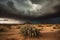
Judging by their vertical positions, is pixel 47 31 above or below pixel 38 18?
below

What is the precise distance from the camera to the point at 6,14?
144 cm

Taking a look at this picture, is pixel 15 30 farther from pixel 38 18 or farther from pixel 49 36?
pixel 49 36

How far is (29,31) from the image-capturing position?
1428mm

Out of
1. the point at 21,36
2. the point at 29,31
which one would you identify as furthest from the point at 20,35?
the point at 29,31

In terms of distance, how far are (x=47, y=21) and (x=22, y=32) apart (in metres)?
0.40

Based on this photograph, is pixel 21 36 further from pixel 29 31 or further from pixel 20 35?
pixel 29 31

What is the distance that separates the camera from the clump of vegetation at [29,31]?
1429mm

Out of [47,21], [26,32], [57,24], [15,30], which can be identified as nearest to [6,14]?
[15,30]

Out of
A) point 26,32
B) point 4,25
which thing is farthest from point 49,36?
point 4,25

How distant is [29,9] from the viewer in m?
1.46

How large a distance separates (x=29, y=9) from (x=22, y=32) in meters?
0.35

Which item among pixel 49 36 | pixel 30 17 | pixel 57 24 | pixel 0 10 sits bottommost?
pixel 49 36

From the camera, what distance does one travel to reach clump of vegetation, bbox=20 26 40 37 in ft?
4.69

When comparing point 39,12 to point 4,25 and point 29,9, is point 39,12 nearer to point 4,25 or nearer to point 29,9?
point 29,9
